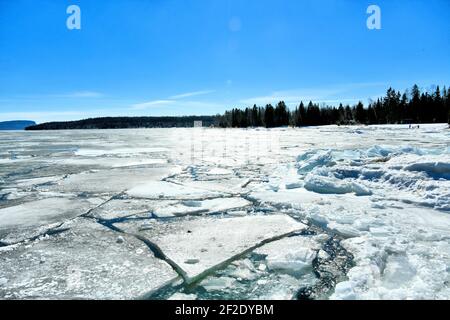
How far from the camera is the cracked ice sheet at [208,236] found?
271 centimetres

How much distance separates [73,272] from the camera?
2.52 metres

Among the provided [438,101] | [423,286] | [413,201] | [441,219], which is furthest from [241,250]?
[438,101]

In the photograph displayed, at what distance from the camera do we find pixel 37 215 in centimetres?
413

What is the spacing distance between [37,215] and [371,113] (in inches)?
2726

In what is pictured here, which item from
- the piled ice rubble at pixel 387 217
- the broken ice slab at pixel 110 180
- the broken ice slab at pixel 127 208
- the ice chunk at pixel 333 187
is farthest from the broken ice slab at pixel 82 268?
the ice chunk at pixel 333 187

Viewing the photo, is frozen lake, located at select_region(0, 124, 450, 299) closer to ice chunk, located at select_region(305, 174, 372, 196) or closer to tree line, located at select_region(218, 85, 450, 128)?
ice chunk, located at select_region(305, 174, 372, 196)

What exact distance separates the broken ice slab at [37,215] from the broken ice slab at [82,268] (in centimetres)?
37

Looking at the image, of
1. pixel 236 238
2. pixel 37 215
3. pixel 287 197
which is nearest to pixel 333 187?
pixel 287 197

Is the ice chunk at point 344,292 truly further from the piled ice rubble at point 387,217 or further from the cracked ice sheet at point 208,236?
the cracked ice sheet at point 208,236

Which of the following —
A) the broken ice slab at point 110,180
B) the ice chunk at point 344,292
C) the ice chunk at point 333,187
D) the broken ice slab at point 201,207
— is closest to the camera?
the ice chunk at point 344,292

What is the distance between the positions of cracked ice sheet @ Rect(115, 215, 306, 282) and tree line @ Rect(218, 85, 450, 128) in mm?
51880

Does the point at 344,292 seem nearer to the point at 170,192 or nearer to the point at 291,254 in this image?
the point at 291,254

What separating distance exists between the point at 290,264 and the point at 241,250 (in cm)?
53
